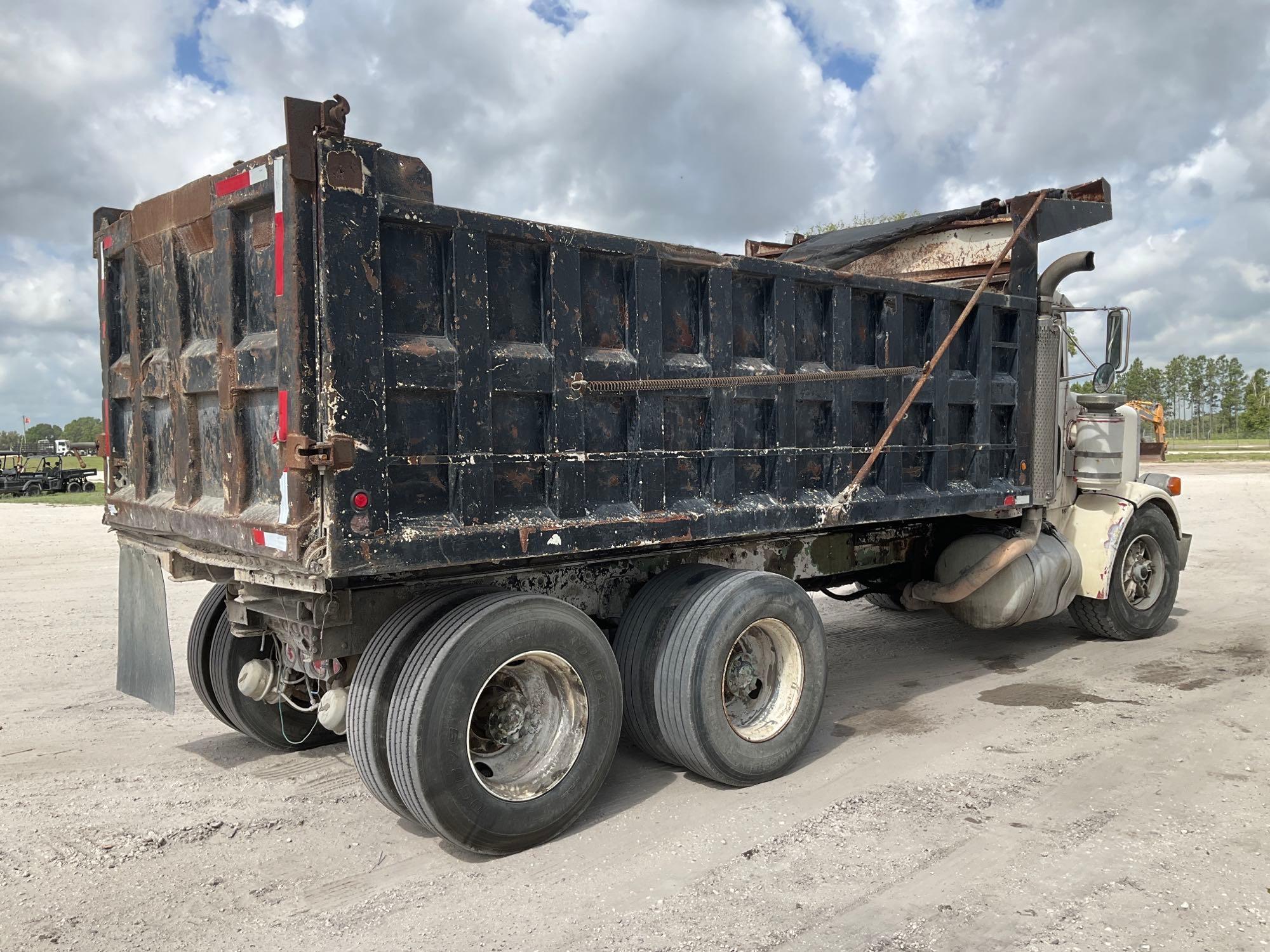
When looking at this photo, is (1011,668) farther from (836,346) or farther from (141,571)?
(141,571)

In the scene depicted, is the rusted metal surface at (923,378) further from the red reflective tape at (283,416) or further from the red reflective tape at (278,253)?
the red reflective tape at (278,253)

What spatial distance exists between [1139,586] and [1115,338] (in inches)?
89.4

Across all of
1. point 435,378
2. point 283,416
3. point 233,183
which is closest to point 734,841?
point 435,378

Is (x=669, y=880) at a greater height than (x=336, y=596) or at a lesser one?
lesser

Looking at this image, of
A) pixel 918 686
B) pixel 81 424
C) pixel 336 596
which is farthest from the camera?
pixel 81 424

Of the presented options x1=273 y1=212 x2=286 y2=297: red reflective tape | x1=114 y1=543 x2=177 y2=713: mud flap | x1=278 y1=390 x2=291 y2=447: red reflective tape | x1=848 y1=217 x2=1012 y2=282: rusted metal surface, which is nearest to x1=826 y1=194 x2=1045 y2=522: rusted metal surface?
x1=848 y1=217 x2=1012 y2=282: rusted metal surface

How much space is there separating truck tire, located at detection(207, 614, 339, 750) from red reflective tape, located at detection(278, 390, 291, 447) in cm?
191

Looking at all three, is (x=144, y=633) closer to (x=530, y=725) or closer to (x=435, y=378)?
(x=530, y=725)

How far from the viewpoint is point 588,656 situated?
4234mm

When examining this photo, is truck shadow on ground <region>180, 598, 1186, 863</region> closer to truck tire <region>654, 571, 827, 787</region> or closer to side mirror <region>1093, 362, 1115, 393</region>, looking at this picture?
truck tire <region>654, 571, 827, 787</region>

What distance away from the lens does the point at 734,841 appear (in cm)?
409

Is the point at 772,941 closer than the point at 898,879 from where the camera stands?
Yes

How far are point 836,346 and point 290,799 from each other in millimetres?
3733

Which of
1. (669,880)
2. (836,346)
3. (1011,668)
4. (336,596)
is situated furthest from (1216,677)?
(336,596)
